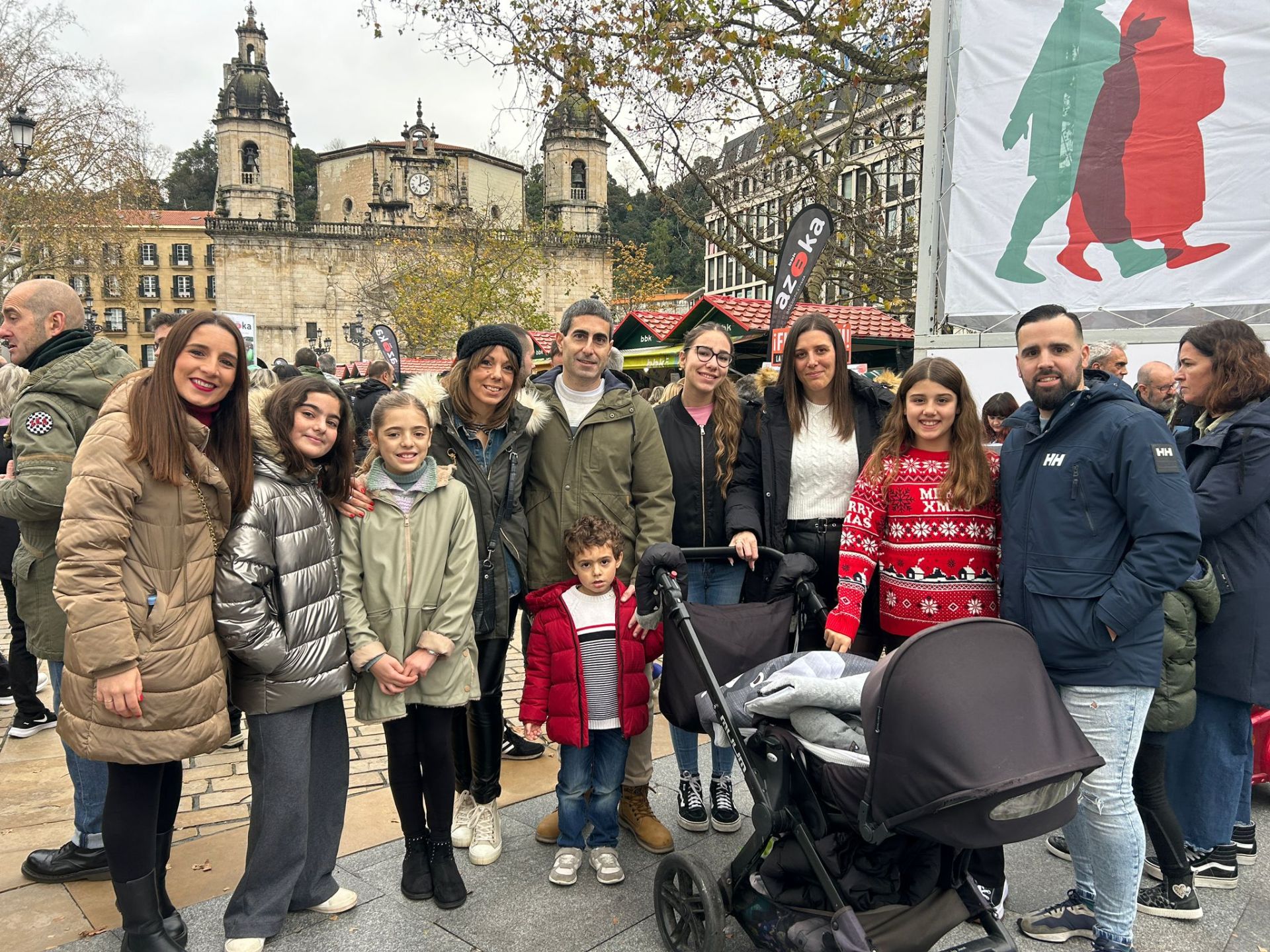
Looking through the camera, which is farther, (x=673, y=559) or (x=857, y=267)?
(x=857, y=267)

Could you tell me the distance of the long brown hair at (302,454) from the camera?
2.98 meters

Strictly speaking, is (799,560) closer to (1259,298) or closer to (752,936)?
(752,936)

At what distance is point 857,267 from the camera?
12914 millimetres

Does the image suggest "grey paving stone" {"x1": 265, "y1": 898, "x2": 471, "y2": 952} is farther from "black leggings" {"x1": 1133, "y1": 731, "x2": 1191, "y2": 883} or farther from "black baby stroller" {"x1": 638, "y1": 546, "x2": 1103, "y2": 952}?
"black leggings" {"x1": 1133, "y1": 731, "x2": 1191, "y2": 883}

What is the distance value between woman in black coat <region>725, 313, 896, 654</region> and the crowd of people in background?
1 centimetres

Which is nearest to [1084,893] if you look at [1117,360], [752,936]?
[752,936]

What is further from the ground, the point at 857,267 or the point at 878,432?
the point at 857,267

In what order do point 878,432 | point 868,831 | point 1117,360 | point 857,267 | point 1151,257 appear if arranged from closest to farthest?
1. point 868,831
2. point 878,432
3. point 1117,360
4. point 1151,257
5. point 857,267

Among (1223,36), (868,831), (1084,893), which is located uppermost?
(1223,36)

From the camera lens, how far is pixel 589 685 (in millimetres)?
3477

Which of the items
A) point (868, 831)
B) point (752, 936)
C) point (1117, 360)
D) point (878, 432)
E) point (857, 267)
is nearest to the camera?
point (868, 831)

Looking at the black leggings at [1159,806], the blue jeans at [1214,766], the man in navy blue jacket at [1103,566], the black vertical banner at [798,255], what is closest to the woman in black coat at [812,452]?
the man in navy blue jacket at [1103,566]

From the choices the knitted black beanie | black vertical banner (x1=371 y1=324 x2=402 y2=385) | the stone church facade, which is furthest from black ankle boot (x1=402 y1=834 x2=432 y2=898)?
the stone church facade

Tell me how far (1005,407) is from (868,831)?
4.95 meters
